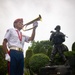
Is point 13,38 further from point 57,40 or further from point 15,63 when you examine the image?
point 57,40

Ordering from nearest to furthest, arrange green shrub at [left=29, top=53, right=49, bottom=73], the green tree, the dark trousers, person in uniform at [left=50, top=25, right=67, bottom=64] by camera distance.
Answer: the dark trousers → person in uniform at [left=50, top=25, right=67, bottom=64] → green shrub at [left=29, top=53, right=49, bottom=73] → the green tree

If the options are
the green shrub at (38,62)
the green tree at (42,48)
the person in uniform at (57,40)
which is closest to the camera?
the person in uniform at (57,40)

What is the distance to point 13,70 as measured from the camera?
15.8ft

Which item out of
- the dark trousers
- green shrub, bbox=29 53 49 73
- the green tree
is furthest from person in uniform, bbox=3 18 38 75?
the green tree

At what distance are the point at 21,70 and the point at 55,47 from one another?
767cm

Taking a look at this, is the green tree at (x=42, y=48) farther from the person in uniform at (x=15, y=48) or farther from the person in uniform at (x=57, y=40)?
the person in uniform at (x=15, y=48)

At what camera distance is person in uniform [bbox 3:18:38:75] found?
4809 mm

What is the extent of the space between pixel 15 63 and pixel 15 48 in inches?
12.4

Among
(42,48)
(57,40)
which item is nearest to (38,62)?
(57,40)

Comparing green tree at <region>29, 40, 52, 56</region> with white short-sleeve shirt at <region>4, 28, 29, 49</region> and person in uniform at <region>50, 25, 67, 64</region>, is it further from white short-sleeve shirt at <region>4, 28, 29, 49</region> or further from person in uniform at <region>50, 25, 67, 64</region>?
white short-sleeve shirt at <region>4, 28, 29, 49</region>

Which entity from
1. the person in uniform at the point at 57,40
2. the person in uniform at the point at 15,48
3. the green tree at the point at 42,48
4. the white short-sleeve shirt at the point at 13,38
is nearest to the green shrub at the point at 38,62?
the green tree at the point at 42,48

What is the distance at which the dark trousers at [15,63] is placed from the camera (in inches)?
189

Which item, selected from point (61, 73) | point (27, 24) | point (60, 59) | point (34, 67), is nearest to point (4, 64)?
point (34, 67)

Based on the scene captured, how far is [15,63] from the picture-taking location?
4.82 meters
